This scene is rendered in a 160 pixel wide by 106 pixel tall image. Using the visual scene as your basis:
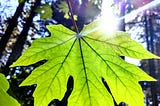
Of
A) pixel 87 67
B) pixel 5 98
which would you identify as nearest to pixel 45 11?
pixel 87 67

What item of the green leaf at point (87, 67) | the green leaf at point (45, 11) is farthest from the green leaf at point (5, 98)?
the green leaf at point (45, 11)

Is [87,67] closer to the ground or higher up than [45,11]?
closer to the ground

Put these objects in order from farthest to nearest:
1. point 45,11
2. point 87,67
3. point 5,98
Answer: point 45,11, point 87,67, point 5,98

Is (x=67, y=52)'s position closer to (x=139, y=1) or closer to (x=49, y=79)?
(x=49, y=79)

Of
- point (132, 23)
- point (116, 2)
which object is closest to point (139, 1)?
point (116, 2)

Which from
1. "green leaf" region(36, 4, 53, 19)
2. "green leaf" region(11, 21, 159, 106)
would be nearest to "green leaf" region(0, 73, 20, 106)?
"green leaf" region(11, 21, 159, 106)

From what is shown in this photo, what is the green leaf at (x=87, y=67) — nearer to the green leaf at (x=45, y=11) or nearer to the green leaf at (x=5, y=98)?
the green leaf at (x=5, y=98)

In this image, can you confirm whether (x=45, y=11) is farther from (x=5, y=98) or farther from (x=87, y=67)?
(x=5, y=98)

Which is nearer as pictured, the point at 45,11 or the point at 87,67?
the point at 87,67
